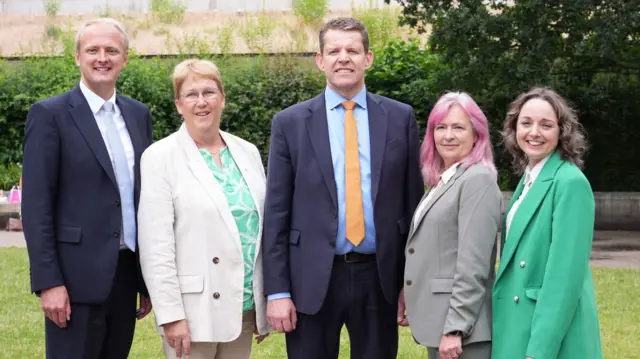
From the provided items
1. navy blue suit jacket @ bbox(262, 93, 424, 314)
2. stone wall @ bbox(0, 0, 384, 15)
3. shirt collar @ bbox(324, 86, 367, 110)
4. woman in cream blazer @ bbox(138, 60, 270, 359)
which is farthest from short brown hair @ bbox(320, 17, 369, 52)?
stone wall @ bbox(0, 0, 384, 15)

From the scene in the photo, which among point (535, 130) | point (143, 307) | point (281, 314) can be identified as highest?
point (535, 130)

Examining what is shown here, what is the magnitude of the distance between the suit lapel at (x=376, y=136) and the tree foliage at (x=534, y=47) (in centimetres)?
861

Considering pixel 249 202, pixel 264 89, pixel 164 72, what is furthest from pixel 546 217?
pixel 164 72

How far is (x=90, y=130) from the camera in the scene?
14.0ft

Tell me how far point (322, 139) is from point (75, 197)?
3.98ft

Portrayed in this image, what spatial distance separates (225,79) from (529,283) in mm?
15206

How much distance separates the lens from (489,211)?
12.7ft

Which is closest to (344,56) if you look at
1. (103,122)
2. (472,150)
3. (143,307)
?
(472,150)

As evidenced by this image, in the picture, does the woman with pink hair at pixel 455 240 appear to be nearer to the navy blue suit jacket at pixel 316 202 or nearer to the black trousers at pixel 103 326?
the navy blue suit jacket at pixel 316 202

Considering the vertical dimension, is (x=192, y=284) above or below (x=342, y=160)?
below

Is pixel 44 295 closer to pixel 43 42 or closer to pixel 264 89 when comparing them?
pixel 264 89

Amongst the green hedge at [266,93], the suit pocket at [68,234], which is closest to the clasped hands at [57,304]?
the suit pocket at [68,234]

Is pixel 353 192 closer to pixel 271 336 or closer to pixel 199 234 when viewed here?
pixel 199 234

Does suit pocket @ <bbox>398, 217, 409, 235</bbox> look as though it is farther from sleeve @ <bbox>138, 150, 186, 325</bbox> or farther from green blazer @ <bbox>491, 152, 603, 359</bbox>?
sleeve @ <bbox>138, 150, 186, 325</bbox>
